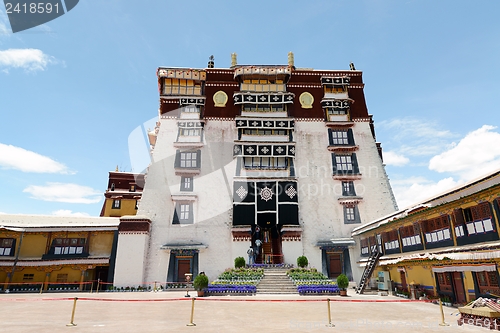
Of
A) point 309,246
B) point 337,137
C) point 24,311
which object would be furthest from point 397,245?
point 24,311

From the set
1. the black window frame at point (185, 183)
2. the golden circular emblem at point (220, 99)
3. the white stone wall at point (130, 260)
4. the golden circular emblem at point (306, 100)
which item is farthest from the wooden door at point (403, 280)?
the golden circular emblem at point (220, 99)

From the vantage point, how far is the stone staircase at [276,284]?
23.3m

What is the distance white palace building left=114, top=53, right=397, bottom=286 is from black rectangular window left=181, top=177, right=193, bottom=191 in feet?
0.38

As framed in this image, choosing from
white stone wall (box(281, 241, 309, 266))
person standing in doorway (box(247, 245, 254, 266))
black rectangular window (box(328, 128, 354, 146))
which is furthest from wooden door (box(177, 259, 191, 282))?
black rectangular window (box(328, 128, 354, 146))

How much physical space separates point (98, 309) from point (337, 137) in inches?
1184

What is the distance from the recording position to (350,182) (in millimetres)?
34781

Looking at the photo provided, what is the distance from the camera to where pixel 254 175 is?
113ft

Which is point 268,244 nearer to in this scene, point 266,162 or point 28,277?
point 266,162

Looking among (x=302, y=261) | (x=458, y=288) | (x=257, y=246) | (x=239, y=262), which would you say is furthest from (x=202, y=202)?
(x=458, y=288)

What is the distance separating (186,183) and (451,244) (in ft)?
81.7

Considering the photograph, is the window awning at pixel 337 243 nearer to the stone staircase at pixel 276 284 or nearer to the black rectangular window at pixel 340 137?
the stone staircase at pixel 276 284

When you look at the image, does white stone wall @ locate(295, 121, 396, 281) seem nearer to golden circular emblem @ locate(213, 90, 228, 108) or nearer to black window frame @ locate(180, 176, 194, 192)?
golden circular emblem @ locate(213, 90, 228, 108)

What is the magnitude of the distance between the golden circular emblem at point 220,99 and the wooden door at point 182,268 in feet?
60.2

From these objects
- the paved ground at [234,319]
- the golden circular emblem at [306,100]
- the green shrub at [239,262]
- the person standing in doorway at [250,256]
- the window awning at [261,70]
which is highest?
the window awning at [261,70]
